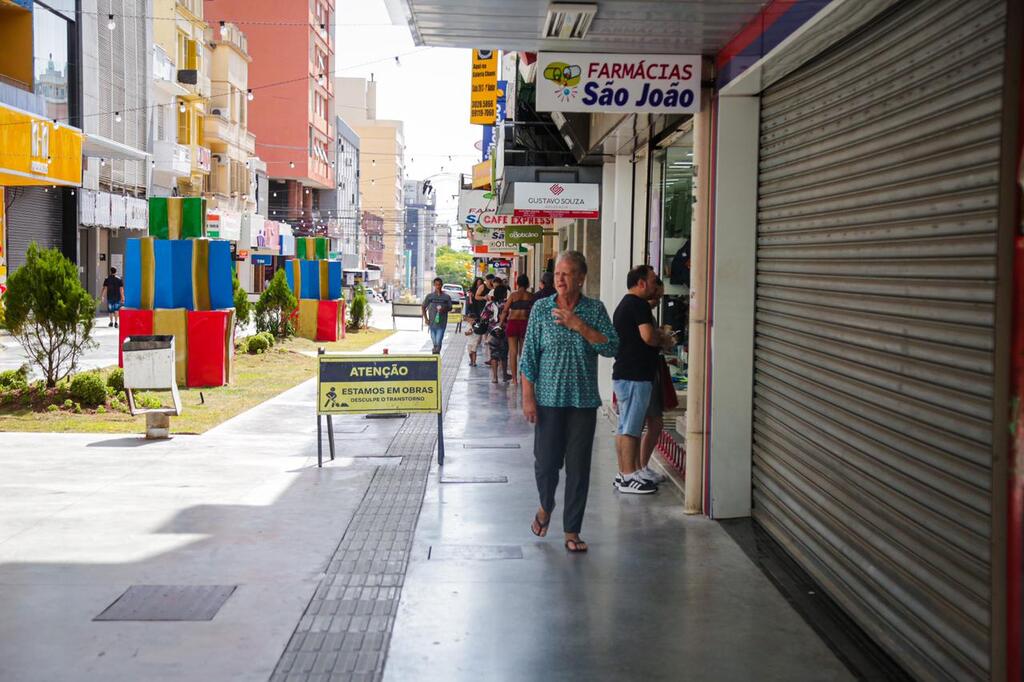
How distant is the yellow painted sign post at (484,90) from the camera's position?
88.3ft

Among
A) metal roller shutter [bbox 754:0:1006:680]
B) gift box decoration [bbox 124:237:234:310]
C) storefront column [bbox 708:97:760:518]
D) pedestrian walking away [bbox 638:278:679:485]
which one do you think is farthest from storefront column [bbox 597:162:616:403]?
metal roller shutter [bbox 754:0:1006:680]

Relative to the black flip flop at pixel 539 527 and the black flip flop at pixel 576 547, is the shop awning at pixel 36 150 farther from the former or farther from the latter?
the black flip flop at pixel 576 547

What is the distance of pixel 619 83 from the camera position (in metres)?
8.20

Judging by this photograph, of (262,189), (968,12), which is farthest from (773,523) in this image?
(262,189)

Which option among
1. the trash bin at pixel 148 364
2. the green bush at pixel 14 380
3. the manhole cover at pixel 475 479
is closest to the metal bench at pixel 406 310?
the green bush at pixel 14 380

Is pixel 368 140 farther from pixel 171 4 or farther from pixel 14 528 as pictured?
pixel 14 528

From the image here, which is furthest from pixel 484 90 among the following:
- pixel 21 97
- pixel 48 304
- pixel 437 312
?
pixel 48 304

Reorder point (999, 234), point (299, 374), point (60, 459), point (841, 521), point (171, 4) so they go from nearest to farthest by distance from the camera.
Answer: point (999, 234) < point (841, 521) < point (60, 459) < point (299, 374) < point (171, 4)

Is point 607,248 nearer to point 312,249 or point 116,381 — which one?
point 116,381

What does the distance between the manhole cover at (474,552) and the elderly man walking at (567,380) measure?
14.6 inches

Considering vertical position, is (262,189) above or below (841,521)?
above

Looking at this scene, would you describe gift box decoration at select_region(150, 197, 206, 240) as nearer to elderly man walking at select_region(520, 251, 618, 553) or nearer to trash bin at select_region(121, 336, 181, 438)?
trash bin at select_region(121, 336, 181, 438)

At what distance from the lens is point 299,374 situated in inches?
795

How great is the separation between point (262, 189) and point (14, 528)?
6533 cm
